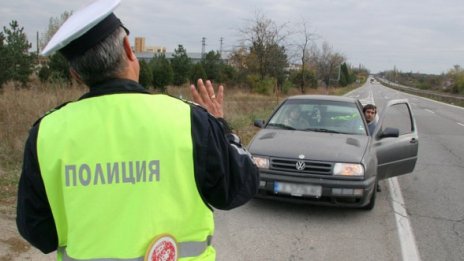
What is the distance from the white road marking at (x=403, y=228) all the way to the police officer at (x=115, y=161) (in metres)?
3.69

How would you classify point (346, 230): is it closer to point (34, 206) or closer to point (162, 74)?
point (34, 206)

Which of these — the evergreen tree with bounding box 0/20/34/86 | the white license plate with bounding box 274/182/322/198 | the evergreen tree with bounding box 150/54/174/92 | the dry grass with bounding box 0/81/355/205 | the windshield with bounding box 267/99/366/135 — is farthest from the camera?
the evergreen tree with bounding box 150/54/174/92

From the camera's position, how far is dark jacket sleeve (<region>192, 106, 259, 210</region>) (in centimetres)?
162

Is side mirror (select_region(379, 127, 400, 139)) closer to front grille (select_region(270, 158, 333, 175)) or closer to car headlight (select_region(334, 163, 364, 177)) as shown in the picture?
car headlight (select_region(334, 163, 364, 177))

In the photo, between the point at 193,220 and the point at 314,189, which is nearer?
the point at 193,220

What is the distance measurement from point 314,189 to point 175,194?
4.32 m

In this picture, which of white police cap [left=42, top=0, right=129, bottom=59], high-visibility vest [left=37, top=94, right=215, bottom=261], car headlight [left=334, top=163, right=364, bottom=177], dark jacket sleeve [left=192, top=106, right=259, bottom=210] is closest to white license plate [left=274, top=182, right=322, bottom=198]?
car headlight [left=334, top=163, right=364, bottom=177]

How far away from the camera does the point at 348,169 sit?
225 inches

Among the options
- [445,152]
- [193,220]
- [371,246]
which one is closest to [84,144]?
[193,220]

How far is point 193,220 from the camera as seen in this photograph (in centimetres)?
161

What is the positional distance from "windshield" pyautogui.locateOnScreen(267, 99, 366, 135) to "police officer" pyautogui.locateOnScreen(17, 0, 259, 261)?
541cm

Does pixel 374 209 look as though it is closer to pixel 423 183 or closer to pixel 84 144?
pixel 423 183

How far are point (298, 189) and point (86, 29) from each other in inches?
178

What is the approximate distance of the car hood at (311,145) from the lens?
5.84m
